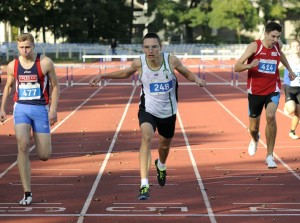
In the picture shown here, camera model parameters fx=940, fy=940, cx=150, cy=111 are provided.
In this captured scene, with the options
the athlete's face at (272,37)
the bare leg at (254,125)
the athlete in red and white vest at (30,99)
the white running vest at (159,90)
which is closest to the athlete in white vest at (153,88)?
the white running vest at (159,90)

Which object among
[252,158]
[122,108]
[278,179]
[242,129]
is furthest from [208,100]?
[278,179]

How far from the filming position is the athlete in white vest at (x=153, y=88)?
9656 mm

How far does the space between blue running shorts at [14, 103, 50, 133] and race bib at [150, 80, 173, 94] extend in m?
1.14

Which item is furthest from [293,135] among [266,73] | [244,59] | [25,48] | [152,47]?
[25,48]

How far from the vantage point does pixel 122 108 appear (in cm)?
2447

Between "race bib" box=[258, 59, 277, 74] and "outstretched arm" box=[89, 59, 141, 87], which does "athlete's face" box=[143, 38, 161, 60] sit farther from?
"race bib" box=[258, 59, 277, 74]

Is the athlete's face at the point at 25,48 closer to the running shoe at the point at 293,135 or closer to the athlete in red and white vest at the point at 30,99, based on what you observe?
the athlete in red and white vest at the point at 30,99

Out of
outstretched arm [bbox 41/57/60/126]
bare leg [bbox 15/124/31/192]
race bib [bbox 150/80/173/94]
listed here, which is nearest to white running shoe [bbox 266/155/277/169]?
race bib [bbox 150/80/173/94]

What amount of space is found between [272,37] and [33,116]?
370 cm

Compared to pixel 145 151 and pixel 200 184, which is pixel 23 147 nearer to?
pixel 145 151

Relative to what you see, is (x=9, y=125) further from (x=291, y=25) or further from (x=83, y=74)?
(x=291, y=25)

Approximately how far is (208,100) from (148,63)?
18.0m

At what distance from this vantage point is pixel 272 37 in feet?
39.4

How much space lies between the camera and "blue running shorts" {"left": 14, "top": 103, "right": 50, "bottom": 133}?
9773mm
